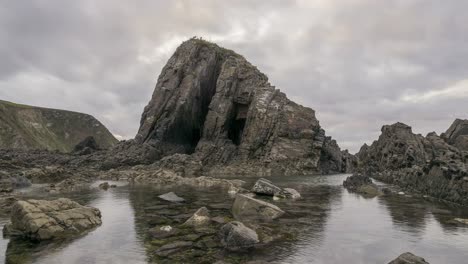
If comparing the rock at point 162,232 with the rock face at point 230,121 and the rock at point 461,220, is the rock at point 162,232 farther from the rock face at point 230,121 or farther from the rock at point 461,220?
the rock face at point 230,121

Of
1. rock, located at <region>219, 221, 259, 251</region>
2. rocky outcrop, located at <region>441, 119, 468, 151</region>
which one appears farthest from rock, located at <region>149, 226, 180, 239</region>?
rocky outcrop, located at <region>441, 119, 468, 151</region>

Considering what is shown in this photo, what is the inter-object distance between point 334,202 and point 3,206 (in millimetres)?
33840

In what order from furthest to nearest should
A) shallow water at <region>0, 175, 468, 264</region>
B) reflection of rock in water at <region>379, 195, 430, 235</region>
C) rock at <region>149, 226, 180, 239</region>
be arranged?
reflection of rock in water at <region>379, 195, 430, 235</region>
rock at <region>149, 226, 180, 239</region>
shallow water at <region>0, 175, 468, 264</region>

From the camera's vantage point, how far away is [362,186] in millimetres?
53688

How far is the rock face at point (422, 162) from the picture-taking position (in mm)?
42469

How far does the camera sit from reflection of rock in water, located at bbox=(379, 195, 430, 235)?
26.9 meters

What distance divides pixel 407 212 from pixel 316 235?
1473 centimetres

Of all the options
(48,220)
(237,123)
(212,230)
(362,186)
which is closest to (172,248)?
(212,230)

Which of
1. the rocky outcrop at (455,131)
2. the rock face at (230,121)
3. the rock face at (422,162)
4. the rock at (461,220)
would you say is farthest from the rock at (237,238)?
the rocky outcrop at (455,131)

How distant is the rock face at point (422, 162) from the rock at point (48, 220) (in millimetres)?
36860

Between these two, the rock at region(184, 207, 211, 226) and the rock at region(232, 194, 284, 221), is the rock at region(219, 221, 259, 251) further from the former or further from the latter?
the rock at region(232, 194, 284, 221)

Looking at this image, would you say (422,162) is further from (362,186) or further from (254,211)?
(254,211)

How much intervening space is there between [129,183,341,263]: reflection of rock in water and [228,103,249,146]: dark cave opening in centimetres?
8367

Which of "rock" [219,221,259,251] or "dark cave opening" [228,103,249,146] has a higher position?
"dark cave opening" [228,103,249,146]
